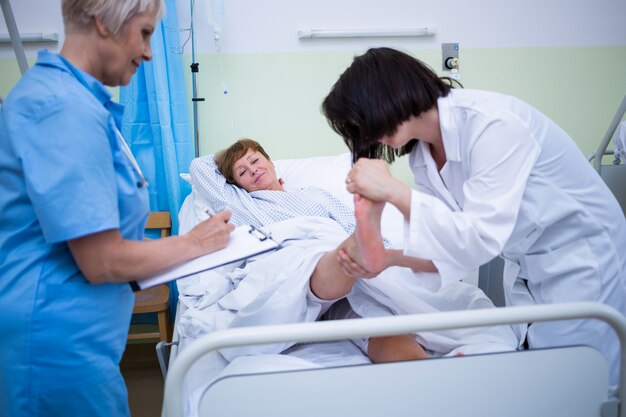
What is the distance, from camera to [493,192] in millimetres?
1121

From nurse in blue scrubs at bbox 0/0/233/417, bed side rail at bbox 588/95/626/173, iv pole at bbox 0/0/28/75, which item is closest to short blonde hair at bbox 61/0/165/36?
nurse in blue scrubs at bbox 0/0/233/417

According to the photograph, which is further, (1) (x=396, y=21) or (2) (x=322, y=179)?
(1) (x=396, y=21)

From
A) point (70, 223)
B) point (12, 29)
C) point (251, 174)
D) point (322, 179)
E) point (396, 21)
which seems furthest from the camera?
point (396, 21)

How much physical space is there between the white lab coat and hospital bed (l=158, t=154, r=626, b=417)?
20cm

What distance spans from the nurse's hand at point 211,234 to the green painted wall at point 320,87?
1.82m

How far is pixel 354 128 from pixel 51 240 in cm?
71

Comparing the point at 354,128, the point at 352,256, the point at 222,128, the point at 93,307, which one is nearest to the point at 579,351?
the point at 352,256

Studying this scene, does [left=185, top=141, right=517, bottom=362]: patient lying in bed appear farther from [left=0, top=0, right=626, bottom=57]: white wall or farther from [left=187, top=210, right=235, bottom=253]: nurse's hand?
[left=0, top=0, right=626, bottom=57]: white wall

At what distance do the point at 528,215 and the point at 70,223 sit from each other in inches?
36.3

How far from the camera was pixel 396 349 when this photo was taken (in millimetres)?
1376

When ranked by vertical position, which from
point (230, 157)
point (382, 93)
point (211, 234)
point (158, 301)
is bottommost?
point (158, 301)

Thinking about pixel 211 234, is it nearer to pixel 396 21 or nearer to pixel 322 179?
pixel 322 179

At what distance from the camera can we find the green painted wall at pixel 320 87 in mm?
2850

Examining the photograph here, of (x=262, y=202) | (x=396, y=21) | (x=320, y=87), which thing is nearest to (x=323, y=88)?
(x=320, y=87)
